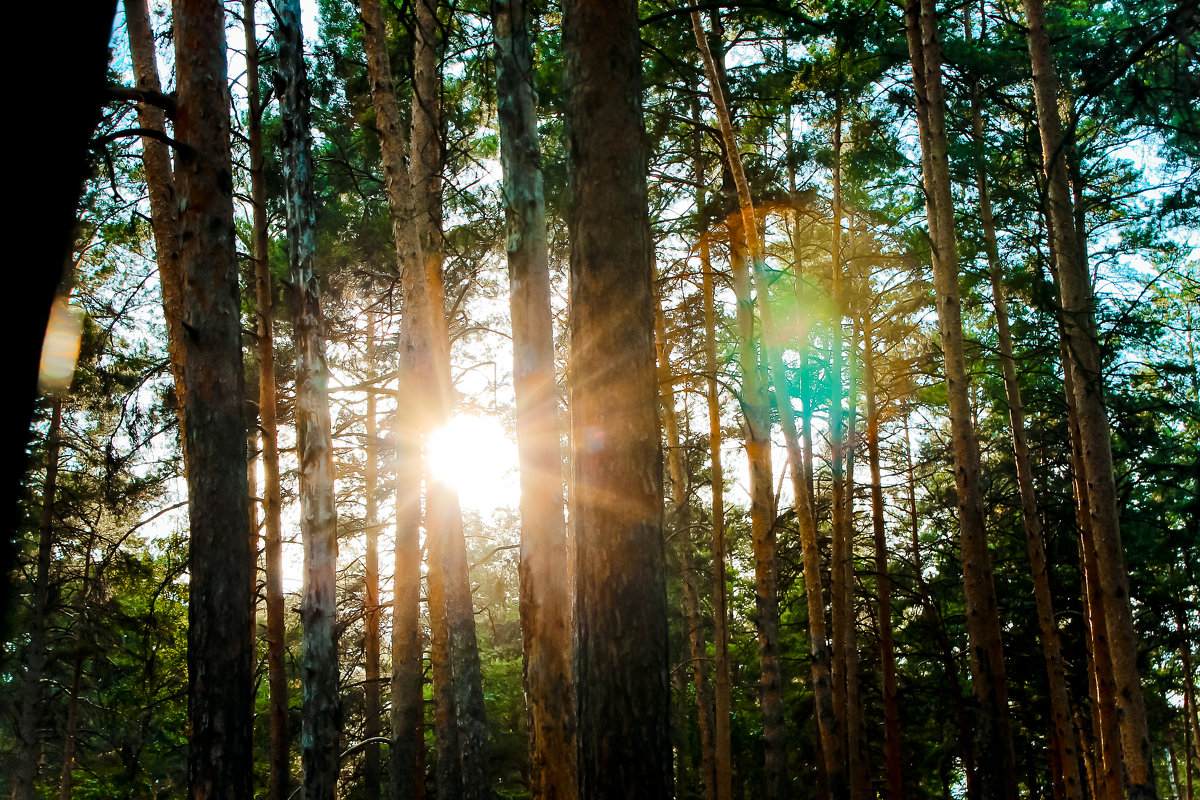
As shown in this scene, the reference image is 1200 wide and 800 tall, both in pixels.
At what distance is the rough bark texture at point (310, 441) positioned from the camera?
22.8ft

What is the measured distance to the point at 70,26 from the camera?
3.29 feet

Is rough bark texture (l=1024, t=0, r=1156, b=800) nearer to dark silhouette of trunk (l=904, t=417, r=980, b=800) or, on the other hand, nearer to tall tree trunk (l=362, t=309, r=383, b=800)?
dark silhouette of trunk (l=904, t=417, r=980, b=800)

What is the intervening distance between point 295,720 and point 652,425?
55.7 ft

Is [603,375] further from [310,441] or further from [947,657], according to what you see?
[947,657]

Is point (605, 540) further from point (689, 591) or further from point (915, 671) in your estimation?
point (915, 671)

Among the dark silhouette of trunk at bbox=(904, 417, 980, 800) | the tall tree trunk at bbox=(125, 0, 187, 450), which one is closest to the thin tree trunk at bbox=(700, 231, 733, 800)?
the dark silhouette of trunk at bbox=(904, 417, 980, 800)

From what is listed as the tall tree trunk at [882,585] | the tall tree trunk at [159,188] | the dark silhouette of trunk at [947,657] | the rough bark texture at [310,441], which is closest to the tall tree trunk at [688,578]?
the tall tree trunk at [882,585]

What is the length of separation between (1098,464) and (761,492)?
3796 mm

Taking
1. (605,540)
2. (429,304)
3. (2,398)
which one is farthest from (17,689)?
(2,398)

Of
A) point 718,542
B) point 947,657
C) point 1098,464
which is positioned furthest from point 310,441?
point 947,657

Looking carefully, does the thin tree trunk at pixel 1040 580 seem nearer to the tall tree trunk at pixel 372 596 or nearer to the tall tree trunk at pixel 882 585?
the tall tree trunk at pixel 882 585

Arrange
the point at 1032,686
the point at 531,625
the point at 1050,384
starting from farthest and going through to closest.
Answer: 1. the point at 1032,686
2. the point at 1050,384
3. the point at 531,625

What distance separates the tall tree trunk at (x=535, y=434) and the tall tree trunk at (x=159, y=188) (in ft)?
15.1

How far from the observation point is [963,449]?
899 cm
